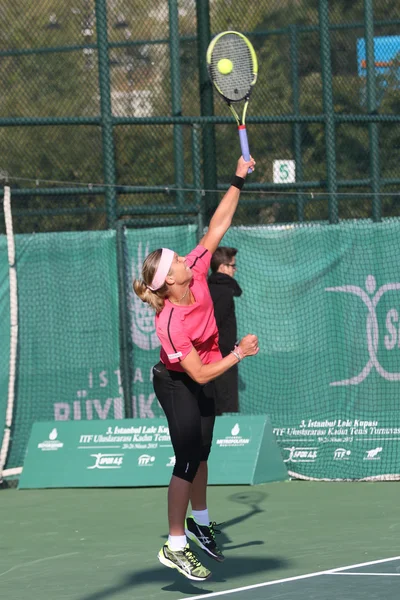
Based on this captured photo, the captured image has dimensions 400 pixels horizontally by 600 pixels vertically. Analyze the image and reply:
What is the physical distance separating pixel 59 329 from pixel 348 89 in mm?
6341

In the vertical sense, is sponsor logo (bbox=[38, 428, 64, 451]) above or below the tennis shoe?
above

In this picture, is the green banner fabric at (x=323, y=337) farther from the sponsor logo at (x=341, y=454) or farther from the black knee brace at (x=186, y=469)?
the black knee brace at (x=186, y=469)

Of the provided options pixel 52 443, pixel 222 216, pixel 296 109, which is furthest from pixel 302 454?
pixel 296 109

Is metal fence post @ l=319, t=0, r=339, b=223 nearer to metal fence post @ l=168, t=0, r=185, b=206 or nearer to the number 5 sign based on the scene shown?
metal fence post @ l=168, t=0, r=185, b=206

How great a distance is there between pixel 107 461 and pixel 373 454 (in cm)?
215

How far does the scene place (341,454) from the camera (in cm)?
1048

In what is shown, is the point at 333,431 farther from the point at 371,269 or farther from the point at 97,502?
the point at 97,502

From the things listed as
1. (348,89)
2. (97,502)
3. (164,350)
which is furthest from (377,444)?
(348,89)

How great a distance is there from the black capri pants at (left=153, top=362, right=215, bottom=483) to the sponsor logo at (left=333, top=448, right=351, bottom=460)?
396 cm

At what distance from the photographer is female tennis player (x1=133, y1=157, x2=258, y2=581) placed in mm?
6352

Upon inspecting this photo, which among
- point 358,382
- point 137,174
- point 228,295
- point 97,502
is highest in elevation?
point 137,174

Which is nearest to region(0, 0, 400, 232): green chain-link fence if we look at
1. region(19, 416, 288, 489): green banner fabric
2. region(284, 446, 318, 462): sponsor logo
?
region(284, 446, 318, 462): sponsor logo

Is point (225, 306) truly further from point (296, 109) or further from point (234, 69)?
point (296, 109)

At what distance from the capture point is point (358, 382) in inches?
424
